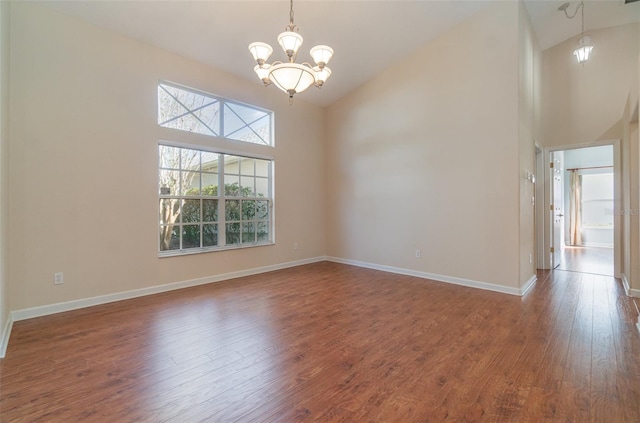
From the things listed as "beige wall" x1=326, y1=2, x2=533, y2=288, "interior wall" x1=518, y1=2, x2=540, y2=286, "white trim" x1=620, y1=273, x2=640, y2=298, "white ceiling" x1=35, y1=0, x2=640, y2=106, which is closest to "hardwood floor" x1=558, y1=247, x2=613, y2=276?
"white trim" x1=620, y1=273, x2=640, y2=298

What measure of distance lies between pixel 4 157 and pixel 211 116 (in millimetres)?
2499

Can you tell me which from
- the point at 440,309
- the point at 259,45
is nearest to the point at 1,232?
the point at 259,45

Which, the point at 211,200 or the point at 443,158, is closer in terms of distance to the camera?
the point at 443,158

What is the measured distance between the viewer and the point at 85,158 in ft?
11.6

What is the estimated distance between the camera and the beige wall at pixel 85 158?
10.3ft

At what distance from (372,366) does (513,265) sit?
284 cm

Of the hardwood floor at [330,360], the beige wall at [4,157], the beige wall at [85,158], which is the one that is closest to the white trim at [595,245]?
the hardwood floor at [330,360]

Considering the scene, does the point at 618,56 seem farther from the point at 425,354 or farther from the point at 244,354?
the point at 244,354

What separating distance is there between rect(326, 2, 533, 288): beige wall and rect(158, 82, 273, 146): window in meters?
1.77

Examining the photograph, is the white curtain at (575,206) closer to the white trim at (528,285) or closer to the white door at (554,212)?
the white door at (554,212)

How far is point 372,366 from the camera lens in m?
2.21

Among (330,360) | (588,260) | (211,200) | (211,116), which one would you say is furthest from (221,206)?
(588,260)

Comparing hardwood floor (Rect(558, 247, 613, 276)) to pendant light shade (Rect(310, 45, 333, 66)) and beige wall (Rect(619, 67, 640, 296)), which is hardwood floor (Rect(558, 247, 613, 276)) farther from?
pendant light shade (Rect(310, 45, 333, 66))

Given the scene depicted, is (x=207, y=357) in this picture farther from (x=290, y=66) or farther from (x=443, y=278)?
(x=443, y=278)
